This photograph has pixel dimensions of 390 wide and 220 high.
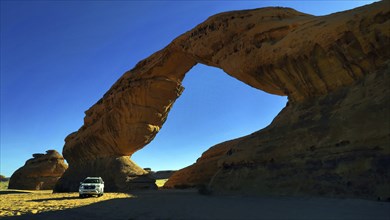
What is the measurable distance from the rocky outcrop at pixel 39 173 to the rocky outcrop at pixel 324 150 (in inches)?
1745

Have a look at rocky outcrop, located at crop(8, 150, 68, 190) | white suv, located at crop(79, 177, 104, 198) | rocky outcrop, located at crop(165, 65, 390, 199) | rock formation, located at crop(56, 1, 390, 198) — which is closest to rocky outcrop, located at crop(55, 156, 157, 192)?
rock formation, located at crop(56, 1, 390, 198)

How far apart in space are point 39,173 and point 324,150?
52.0m

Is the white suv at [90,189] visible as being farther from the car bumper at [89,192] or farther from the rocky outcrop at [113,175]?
the rocky outcrop at [113,175]

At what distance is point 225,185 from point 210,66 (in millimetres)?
13812

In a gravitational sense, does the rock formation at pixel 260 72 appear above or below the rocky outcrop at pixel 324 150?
above

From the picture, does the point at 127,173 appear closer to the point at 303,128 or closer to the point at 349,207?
the point at 303,128

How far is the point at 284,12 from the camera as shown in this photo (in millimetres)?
23016

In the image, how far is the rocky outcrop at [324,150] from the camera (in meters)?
12.1

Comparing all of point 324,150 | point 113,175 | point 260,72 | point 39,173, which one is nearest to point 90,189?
point 113,175

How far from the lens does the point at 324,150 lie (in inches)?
565

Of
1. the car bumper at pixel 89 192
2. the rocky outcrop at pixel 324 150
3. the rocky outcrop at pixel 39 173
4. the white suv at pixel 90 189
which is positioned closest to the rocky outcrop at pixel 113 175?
the white suv at pixel 90 189

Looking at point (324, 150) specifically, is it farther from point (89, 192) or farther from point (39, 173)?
point (39, 173)

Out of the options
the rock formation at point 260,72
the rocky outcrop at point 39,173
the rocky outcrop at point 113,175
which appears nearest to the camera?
the rock formation at point 260,72

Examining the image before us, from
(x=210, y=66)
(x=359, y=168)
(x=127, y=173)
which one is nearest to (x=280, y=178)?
(x=359, y=168)
